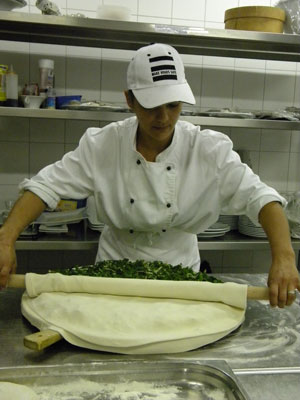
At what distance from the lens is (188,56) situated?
8.68ft

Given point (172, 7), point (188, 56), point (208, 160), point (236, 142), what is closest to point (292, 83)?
point (236, 142)

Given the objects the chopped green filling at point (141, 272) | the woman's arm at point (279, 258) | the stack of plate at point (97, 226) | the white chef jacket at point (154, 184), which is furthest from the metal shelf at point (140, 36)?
the chopped green filling at point (141, 272)

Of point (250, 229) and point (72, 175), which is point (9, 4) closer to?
point (72, 175)

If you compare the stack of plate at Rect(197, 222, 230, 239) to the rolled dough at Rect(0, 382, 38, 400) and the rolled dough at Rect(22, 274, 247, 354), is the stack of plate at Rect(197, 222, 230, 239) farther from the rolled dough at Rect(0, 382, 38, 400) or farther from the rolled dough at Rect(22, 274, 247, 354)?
the rolled dough at Rect(0, 382, 38, 400)

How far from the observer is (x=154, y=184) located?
1520 millimetres

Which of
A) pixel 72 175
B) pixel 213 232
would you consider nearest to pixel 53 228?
pixel 72 175

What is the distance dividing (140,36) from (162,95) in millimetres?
1104

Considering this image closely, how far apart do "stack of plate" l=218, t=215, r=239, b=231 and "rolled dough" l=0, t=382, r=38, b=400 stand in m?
1.83

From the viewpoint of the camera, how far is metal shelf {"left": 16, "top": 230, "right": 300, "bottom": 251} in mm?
2164

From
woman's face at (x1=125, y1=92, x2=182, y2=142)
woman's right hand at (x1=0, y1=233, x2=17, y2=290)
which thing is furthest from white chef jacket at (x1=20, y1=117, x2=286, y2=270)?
woman's right hand at (x1=0, y1=233, x2=17, y2=290)

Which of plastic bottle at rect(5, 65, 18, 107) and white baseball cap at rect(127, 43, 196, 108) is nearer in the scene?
white baseball cap at rect(127, 43, 196, 108)

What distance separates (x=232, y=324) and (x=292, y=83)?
7.04 ft

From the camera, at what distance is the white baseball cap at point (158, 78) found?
1303 mm

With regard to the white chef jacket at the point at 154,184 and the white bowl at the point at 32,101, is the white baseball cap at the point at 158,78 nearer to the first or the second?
the white chef jacket at the point at 154,184
